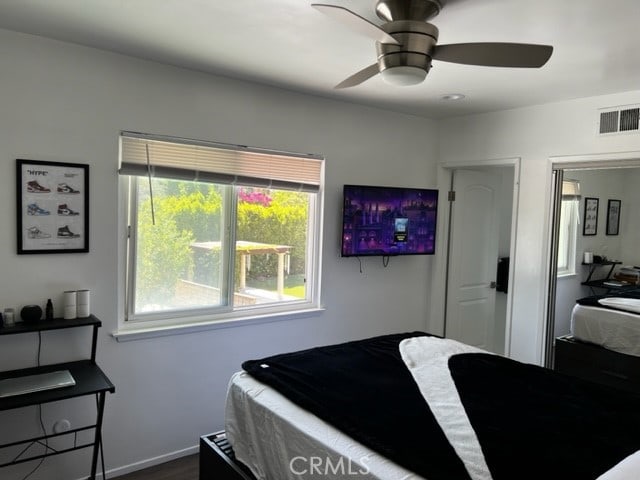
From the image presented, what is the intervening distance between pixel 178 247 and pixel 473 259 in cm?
288

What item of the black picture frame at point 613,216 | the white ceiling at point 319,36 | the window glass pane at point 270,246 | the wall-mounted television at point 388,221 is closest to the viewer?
the white ceiling at point 319,36

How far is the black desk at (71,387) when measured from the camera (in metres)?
2.17

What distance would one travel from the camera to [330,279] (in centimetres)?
383

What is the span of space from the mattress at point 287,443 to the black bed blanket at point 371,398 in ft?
0.11

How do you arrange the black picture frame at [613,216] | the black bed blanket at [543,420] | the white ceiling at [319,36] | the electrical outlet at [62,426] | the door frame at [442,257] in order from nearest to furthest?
the black bed blanket at [543,420], the white ceiling at [319,36], the electrical outlet at [62,426], the black picture frame at [613,216], the door frame at [442,257]

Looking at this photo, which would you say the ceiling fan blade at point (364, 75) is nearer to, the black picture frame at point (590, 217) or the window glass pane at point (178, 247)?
the window glass pane at point (178, 247)

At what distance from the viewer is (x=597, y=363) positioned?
338 centimetres

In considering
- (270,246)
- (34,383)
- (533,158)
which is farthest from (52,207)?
(533,158)

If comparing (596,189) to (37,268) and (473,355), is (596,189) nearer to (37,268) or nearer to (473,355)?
(473,355)

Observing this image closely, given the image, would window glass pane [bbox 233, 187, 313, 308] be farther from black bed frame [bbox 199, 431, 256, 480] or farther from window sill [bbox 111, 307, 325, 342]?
black bed frame [bbox 199, 431, 256, 480]

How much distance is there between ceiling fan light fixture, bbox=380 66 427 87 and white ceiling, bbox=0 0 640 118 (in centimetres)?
30

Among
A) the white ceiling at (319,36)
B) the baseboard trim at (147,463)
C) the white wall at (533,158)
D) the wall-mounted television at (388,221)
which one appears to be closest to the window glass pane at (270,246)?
the wall-mounted television at (388,221)

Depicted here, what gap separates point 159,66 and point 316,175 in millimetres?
1374

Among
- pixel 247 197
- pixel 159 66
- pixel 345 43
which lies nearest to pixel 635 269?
pixel 345 43
